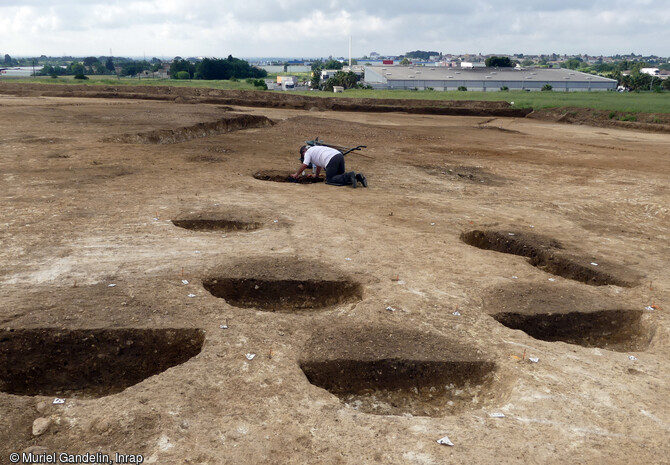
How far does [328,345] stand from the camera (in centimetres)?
571

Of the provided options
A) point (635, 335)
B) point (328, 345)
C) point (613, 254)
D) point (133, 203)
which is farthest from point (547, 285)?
point (133, 203)

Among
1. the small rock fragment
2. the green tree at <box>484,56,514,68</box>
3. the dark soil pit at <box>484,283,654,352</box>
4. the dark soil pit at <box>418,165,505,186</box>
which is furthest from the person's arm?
the green tree at <box>484,56,514,68</box>

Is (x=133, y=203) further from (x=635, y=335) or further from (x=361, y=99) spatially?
(x=361, y=99)

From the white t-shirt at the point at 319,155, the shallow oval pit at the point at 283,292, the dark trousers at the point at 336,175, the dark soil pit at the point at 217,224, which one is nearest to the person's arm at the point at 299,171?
the white t-shirt at the point at 319,155

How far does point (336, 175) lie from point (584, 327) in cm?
761

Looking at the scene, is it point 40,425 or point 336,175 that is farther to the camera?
point 336,175

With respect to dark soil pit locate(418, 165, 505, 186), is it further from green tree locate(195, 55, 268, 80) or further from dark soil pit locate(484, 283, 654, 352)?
green tree locate(195, 55, 268, 80)

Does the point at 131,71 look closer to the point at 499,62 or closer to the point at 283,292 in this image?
the point at 499,62

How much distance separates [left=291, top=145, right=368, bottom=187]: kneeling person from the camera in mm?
12945

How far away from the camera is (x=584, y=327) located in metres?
6.91

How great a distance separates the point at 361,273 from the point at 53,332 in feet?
12.8

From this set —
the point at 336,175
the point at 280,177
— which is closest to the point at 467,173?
the point at 336,175

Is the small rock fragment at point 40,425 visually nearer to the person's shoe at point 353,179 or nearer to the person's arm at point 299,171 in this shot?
the person's arm at point 299,171

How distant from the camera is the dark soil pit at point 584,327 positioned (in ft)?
22.2
